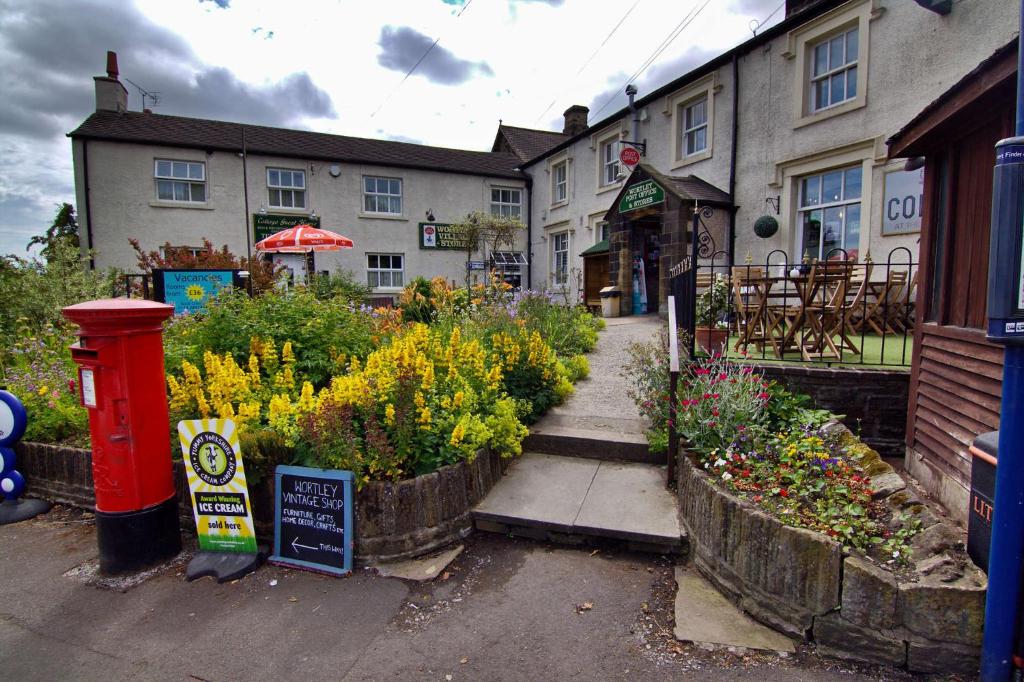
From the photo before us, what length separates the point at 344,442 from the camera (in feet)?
10.9

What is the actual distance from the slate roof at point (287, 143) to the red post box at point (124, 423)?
17243mm

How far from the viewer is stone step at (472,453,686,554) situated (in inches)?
131

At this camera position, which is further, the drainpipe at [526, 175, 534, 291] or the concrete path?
the drainpipe at [526, 175, 534, 291]

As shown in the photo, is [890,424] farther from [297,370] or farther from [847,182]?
[847,182]

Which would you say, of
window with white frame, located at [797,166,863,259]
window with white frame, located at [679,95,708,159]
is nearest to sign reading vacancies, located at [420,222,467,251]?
window with white frame, located at [679,95,708,159]

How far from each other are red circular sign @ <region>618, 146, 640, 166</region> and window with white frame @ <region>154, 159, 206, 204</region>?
13.6 meters

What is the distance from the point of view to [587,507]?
361cm

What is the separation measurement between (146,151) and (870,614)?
Result: 20874 millimetres

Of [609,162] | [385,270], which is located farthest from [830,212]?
[385,270]

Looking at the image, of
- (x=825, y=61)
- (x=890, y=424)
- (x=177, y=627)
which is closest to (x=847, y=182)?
(x=825, y=61)

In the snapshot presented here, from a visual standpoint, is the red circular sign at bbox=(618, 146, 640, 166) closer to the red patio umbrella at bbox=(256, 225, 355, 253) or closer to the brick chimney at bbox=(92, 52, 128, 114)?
the red patio umbrella at bbox=(256, 225, 355, 253)

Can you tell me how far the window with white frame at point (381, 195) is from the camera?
2004cm

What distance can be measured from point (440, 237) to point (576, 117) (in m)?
8.49

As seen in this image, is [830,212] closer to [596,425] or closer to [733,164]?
[733,164]
